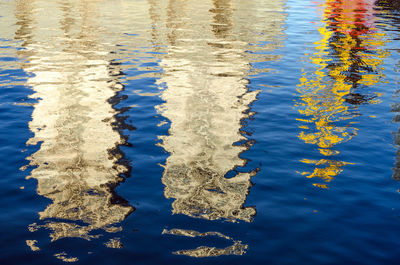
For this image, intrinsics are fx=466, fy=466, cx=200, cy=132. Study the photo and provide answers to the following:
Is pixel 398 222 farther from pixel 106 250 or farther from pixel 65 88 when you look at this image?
pixel 65 88

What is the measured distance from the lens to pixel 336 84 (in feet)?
49.6

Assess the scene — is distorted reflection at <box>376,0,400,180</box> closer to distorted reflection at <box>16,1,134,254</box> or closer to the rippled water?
the rippled water

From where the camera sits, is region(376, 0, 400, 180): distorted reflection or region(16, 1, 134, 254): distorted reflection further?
region(376, 0, 400, 180): distorted reflection

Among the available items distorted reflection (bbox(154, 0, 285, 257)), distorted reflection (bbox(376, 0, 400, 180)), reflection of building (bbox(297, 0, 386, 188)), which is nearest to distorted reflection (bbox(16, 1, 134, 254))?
distorted reflection (bbox(154, 0, 285, 257))

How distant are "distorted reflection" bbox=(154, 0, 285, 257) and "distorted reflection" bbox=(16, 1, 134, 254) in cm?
113

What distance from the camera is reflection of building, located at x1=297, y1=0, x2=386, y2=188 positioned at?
10.4 metres

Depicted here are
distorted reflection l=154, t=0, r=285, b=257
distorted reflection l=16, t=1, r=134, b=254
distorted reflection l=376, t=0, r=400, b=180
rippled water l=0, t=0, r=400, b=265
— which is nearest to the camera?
rippled water l=0, t=0, r=400, b=265

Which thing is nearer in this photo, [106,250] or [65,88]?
[106,250]

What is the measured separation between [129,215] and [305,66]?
479 inches

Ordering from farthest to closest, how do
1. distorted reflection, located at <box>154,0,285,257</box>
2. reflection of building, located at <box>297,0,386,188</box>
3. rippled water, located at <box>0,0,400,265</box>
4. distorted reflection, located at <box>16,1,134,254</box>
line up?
Answer: 1. reflection of building, located at <box>297,0,386,188</box>
2. distorted reflection, located at <box>154,0,285,257</box>
3. distorted reflection, located at <box>16,1,134,254</box>
4. rippled water, located at <box>0,0,400,265</box>

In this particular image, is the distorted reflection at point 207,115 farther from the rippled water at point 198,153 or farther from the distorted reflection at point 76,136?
the distorted reflection at point 76,136

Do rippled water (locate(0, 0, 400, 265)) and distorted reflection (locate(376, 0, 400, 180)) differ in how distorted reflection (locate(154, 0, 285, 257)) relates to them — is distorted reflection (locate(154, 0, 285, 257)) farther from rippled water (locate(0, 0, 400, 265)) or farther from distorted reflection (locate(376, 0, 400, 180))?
distorted reflection (locate(376, 0, 400, 180))

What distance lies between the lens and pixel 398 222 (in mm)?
7266

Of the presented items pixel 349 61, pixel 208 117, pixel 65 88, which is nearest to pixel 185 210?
pixel 208 117
